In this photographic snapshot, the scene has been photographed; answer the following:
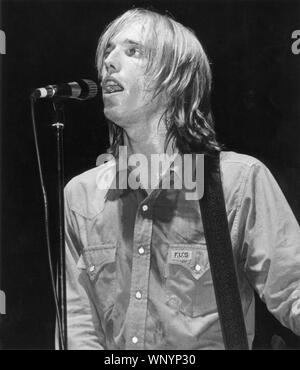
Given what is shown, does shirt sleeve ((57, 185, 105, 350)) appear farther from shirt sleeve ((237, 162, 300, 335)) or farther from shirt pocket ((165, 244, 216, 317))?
shirt sleeve ((237, 162, 300, 335))

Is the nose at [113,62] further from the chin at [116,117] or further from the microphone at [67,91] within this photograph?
the microphone at [67,91]

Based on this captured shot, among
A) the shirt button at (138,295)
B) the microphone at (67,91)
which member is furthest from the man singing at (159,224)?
the microphone at (67,91)

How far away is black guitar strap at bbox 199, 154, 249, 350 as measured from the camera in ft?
7.39

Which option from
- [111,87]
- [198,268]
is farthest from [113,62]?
[198,268]

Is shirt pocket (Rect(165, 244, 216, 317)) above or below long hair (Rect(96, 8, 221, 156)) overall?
below

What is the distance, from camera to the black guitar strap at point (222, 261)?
225 centimetres

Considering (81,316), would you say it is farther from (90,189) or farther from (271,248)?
(271,248)

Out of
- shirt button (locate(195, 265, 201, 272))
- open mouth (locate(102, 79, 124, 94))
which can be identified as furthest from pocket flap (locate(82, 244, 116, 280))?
open mouth (locate(102, 79, 124, 94))

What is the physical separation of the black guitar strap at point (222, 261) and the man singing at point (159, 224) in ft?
0.08

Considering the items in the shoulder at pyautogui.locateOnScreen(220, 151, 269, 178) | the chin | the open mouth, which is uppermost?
the open mouth

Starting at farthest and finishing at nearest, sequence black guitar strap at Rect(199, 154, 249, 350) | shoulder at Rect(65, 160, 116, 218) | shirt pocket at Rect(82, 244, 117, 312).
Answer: shoulder at Rect(65, 160, 116, 218)
shirt pocket at Rect(82, 244, 117, 312)
black guitar strap at Rect(199, 154, 249, 350)

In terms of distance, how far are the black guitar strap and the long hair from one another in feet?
0.48
